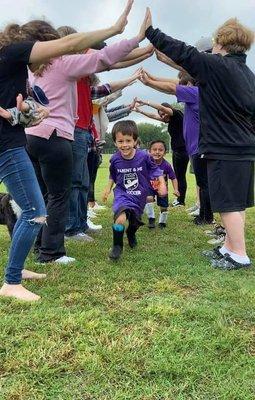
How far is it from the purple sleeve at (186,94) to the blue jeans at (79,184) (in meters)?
1.20

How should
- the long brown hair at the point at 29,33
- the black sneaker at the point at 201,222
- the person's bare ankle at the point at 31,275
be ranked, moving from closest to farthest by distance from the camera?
the long brown hair at the point at 29,33, the person's bare ankle at the point at 31,275, the black sneaker at the point at 201,222

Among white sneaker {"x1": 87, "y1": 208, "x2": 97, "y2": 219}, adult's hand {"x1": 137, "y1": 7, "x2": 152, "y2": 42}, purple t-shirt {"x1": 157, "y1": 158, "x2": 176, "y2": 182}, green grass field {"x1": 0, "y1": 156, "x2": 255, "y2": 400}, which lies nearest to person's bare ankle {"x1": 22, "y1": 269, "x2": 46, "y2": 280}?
green grass field {"x1": 0, "y1": 156, "x2": 255, "y2": 400}

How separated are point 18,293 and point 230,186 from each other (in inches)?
91.1

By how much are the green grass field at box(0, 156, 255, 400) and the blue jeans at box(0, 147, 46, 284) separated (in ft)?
1.17

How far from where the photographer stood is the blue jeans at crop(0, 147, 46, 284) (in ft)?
12.4

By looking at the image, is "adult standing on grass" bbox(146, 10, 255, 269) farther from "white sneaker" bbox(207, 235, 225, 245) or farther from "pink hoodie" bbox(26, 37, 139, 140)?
"white sneaker" bbox(207, 235, 225, 245)

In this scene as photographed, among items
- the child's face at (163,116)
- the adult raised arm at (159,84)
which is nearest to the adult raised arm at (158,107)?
the child's face at (163,116)

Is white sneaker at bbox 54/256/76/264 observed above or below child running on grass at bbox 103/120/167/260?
below

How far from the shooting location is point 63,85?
4.82 metres

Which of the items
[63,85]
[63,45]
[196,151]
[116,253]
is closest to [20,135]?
[63,45]

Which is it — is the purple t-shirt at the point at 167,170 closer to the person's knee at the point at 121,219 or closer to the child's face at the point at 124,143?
the child's face at the point at 124,143

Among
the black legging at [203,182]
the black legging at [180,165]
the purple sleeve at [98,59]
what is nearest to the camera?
the purple sleeve at [98,59]

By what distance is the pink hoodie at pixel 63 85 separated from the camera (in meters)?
4.43

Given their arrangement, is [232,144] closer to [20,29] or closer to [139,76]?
[139,76]
